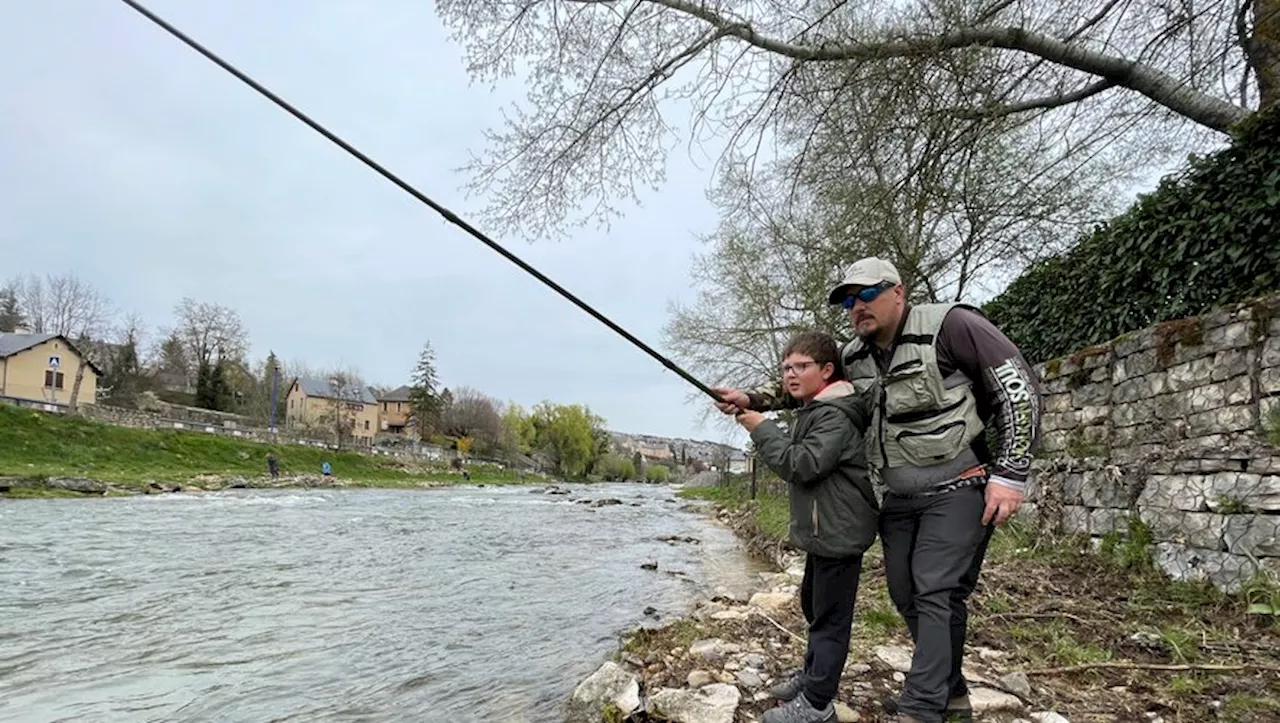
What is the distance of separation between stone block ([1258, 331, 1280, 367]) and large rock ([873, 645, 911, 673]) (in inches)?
101

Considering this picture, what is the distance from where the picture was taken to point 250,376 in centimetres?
6362

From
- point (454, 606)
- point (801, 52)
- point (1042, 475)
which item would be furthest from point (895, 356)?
point (454, 606)

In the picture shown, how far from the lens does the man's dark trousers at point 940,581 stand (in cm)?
226

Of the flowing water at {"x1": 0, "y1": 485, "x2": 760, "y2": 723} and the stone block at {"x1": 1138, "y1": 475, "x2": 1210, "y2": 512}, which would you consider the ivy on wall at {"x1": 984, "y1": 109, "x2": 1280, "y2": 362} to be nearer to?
the stone block at {"x1": 1138, "y1": 475, "x2": 1210, "y2": 512}

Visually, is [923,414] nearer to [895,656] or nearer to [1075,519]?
[895,656]

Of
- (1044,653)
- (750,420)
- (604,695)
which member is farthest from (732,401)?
(1044,653)

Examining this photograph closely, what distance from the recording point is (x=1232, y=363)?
4.06 metres

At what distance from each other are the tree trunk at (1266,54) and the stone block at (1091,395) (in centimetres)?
246

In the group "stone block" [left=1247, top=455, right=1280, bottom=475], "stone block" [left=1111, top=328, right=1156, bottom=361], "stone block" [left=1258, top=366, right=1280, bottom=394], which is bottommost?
"stone block" [left=1247, top=455, right=1280, bottom=475]

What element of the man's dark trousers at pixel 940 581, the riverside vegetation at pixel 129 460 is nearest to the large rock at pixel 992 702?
the man's dark trousers at pixel 940 581

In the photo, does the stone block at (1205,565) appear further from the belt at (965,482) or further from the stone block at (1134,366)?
the belt at (965,482)

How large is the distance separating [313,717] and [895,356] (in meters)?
3.54

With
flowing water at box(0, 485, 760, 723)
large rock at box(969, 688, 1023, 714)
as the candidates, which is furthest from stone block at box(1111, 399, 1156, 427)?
flowing water at box(0, 485, 760, 723)

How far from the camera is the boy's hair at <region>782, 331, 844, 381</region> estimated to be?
2.64 metres
